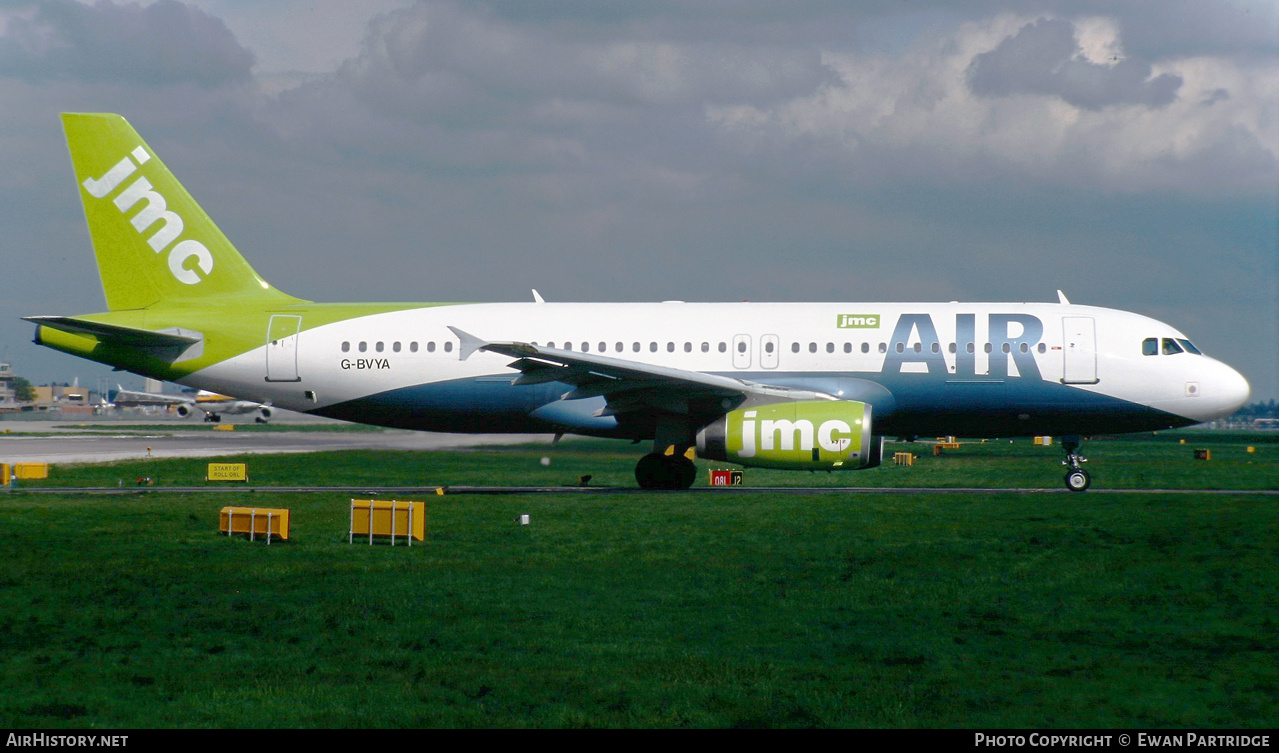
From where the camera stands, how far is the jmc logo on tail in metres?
26.2

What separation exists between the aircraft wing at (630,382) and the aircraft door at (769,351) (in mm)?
535

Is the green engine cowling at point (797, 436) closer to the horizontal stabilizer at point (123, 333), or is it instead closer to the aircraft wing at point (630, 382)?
the aircraft wing at point (630, 382)

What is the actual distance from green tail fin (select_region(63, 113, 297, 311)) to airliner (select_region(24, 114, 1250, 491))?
0.15 feet

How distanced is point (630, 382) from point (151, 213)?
12.8 metres

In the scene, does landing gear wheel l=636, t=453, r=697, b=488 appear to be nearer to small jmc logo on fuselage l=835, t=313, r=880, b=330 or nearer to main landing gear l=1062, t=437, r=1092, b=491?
small jmc logo on fuselage l=835, t=313, r=880, b=330

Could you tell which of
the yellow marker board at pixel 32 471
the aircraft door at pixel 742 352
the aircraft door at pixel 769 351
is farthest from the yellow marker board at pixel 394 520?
the yellow marker board at pixel 32 471

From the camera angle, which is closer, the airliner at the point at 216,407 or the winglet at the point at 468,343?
the winglet at the point at 468,343

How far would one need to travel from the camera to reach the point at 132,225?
26.2m

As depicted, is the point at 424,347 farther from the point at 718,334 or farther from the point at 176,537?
the point at 176,537

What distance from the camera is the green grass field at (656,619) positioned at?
737 centimetres

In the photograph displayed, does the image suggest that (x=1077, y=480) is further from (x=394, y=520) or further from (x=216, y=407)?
(x=216, y=407)

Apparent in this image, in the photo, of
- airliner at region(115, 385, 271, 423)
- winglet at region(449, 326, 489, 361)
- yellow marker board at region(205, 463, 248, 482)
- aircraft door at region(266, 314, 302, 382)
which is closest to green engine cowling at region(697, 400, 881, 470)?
winglet at region(449, 326, 489, 361)

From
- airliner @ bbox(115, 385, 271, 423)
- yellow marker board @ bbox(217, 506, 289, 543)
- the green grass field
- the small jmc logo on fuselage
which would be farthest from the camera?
airliner @ bbox(115, 385, 271, 423)

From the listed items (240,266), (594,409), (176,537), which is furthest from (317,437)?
(176,537)
